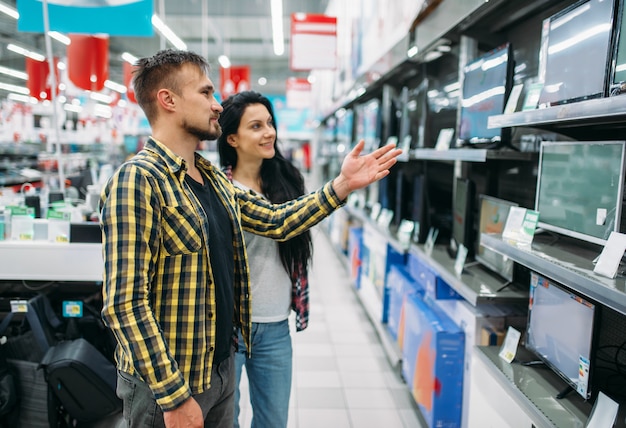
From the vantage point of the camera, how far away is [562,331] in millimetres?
1818

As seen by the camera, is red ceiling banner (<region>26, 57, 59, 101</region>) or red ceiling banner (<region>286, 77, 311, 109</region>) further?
red ceiling banner (<region>286, 77, 311, 109</region>)

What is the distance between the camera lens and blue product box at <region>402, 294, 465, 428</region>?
102 inches

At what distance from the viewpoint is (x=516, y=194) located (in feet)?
9.59

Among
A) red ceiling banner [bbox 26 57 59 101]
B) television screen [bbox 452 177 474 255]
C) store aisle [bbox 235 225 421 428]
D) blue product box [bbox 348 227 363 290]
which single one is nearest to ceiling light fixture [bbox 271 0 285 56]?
red ceiling banner [bbox 26 57 59 101]

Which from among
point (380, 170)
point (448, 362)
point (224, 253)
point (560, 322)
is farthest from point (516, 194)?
point (224, 253)

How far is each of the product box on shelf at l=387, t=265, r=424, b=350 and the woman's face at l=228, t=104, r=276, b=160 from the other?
1.72 meters

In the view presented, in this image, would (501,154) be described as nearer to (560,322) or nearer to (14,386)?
(560,322)

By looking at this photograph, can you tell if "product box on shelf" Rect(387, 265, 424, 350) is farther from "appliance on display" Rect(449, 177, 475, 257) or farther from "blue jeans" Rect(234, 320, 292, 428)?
"blue jeans" Rect(234, 320, 292, 428)

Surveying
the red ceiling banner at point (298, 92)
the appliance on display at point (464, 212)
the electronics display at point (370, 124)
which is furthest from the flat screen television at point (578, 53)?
the red ceiling banner at point (298, 92)

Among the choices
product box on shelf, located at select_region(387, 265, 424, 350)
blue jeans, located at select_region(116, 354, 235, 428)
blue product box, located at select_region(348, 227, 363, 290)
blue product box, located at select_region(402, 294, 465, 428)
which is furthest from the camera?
blue product box, located at select_region(348, 227, 363, 290)

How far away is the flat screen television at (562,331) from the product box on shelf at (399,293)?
139cm

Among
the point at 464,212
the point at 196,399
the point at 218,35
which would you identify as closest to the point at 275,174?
the point at 196,399

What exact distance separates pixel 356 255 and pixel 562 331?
4022 mm

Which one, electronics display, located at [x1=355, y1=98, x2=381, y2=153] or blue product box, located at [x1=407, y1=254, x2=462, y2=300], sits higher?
electronics display, located at [x1=355, y1=98, x2=381, y2=153]
